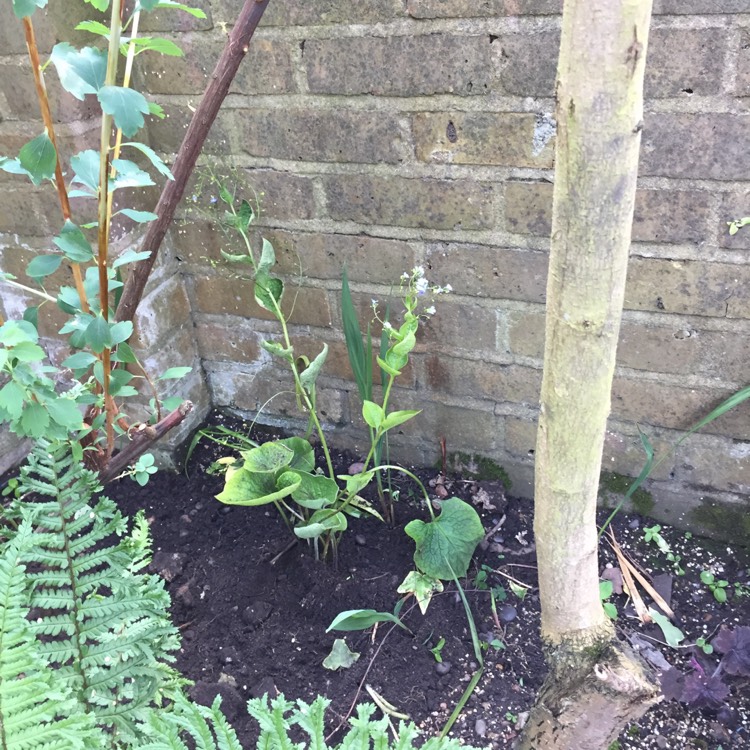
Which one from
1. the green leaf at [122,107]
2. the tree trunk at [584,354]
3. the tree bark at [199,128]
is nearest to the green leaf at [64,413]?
the tree bark at [199,128]

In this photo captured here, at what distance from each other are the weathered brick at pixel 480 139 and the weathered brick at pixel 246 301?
0.42m

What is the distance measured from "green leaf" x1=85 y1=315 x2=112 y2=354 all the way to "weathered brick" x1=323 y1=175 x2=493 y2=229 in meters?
0.61

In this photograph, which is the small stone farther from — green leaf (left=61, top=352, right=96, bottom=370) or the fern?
green leaf (left=61, top=352, right=96, bottom=370)

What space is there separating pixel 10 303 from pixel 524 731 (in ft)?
4.67

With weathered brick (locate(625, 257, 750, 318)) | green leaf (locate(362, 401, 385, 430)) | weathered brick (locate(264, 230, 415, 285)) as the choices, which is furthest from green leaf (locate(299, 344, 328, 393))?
weathered brick (locate(625, 257, 750, 318))

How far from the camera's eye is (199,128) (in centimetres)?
104

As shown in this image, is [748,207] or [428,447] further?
[428,447]

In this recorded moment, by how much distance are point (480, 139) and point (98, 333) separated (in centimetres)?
74

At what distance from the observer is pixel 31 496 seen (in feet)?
5.07

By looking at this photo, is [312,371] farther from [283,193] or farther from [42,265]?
[42,265]

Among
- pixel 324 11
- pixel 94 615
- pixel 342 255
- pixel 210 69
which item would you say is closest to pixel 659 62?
pixel 324 11

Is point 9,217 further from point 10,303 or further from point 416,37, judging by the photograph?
point 416,37

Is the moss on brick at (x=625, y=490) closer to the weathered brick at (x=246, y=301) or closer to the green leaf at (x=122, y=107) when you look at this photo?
the weathered brick at (x=246, y=301)

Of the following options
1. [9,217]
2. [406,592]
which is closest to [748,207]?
Result: [406,592]
